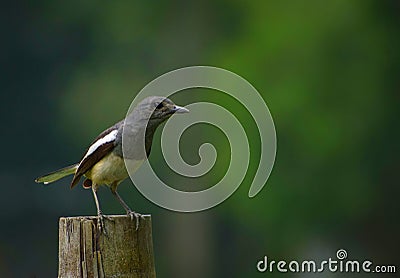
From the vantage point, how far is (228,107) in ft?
37.9

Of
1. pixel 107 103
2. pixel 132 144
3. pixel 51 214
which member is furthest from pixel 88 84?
pixel 132 144

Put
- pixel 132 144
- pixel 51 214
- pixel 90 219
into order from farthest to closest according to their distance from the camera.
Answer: pixel 51 214, pixel 132 144, pixel 90 219

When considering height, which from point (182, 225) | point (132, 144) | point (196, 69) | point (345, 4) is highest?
point (345, 4)

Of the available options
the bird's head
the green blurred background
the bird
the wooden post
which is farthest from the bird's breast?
the green blurred background

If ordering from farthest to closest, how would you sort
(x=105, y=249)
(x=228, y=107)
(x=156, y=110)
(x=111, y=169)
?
(x=228, y=107), (x=111, y=169), (x=156, y=110), (x=105, y=249)

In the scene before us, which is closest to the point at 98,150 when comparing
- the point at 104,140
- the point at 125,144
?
the point at 104,140

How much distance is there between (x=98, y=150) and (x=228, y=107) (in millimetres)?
6766

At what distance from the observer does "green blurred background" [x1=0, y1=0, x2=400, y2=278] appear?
12.3 m

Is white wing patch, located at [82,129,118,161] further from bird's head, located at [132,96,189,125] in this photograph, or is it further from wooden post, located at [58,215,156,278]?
wooden post, located at [58,215,156,278]

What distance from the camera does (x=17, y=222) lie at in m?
12.9

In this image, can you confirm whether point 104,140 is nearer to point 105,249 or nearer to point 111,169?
point 111,169

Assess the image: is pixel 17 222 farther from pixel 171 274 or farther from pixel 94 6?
pixel 94 6

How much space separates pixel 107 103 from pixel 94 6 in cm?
138

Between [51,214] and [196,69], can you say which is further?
[51,214]
